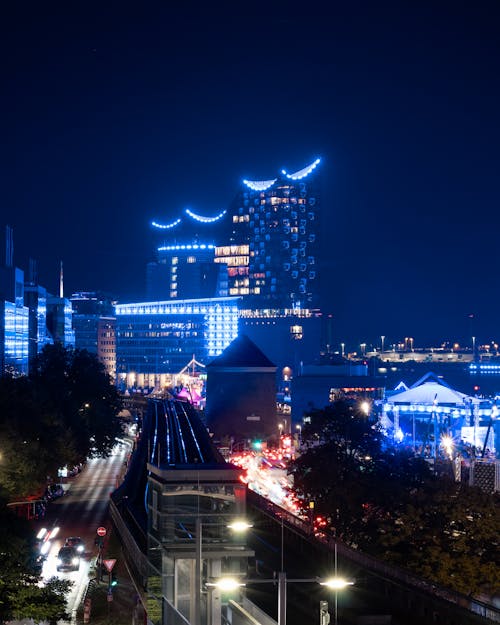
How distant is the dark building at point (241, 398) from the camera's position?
357 ft

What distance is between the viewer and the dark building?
10888cm

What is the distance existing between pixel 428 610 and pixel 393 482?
15166 mm

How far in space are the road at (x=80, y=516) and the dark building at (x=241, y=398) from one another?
2641cm

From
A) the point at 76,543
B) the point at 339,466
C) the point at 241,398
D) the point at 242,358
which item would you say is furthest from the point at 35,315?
the point at 76,543

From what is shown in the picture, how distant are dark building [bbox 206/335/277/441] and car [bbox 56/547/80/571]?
217 feet

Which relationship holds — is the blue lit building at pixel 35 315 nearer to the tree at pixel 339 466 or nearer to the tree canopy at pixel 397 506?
the tree at pixel 339 466

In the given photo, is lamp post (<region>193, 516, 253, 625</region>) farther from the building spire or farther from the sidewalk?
the building spire

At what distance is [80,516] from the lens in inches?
2109

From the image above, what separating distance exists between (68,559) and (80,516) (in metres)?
14.6

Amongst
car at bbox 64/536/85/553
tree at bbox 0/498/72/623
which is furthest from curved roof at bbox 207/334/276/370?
tree at bbox 0/498/72/623

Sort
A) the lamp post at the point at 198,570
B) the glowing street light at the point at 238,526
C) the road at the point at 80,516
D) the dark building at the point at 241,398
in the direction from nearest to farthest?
the lamp post at the point at 198,570 < the glowing street light at the point at 238,526 < the road at the point at 80,516 < the dark building at the point at 241,398

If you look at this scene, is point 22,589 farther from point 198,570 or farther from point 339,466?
point 339,466

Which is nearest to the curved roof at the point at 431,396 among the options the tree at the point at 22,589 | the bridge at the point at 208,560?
the bridge at the point at 208,560

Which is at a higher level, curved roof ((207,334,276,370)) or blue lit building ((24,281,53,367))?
blue lit building ((24,281,53,367))
